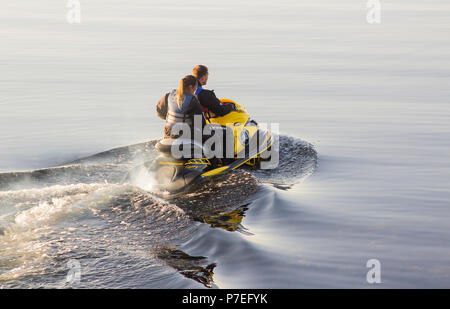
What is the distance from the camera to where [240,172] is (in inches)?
409

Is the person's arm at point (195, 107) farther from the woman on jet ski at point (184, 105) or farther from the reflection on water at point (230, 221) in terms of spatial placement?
the reflection on water at point (230, 221)

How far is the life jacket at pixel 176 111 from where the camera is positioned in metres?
9.48

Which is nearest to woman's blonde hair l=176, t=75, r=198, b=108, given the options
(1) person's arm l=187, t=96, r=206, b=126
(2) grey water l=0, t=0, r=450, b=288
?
(1) person's arm l=187, t=96, r=206, b=126

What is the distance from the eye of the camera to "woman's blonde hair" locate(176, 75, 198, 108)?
9.30 metres

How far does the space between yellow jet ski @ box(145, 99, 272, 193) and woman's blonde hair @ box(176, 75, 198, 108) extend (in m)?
0.73

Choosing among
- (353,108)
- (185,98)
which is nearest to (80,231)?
(185,98)

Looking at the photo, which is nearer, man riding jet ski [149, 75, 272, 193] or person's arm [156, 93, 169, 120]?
man riding jet ski [149, 75, 272, 193]

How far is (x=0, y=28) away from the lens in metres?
37.6

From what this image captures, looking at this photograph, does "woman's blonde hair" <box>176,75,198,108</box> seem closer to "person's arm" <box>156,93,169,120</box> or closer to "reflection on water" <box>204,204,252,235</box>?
"person's arm" <box>156,93,169,120</box>

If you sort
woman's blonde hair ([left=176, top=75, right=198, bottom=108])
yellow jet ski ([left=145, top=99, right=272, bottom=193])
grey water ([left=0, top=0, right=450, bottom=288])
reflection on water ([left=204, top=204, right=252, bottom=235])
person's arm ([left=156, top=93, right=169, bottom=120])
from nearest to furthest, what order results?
grey water ([left=0, top=0, right=450, bottom=288])
reflection on water ([left=204, top=204, right=252, bottom=235])
woman's blonde hair ([left=176, top=75, right=198, bottom=108])
yellow jet ski ([left=145, top=99, right=272, bottom=193])
person's arm ([left=156, top=93, right=169, bottom=120])

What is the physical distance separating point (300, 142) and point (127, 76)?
39.3 ft

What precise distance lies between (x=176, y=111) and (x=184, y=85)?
515mm

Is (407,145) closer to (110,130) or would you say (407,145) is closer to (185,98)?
(185,98)

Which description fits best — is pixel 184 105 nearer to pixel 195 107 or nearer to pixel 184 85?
pixel 195 107
